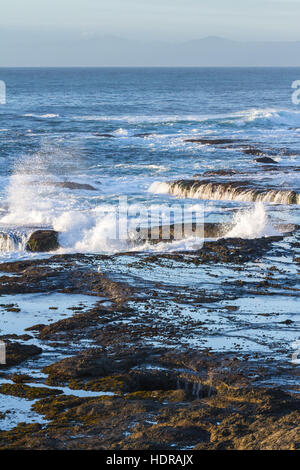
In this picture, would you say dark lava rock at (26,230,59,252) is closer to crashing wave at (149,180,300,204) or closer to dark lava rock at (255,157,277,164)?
crashing wave at (149,180,300,204)

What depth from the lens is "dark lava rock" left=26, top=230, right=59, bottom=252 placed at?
17.8 meters

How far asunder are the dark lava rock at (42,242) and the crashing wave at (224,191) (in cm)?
850

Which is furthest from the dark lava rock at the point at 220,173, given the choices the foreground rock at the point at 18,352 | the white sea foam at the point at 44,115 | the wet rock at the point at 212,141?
the white sea foam at the point at 44,115

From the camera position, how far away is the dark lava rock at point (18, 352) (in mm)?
10070

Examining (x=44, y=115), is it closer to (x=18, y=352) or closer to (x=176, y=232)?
(x=176, y=232)

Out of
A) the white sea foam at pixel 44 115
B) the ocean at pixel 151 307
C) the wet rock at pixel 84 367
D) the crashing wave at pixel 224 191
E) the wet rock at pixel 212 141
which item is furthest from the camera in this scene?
the white sea foam at pixel 44 115

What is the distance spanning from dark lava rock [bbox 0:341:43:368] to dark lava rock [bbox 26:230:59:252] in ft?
23.8

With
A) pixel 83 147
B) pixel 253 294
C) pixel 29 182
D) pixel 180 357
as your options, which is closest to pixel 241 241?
pixel 253 294

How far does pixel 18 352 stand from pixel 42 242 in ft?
25.8

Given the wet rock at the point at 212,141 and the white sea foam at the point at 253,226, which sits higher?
the wet rock at the point at 212,141

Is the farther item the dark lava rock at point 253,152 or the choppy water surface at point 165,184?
the dark lava rock at point 253,152

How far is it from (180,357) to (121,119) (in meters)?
48.4

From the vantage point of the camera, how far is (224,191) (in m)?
25.0

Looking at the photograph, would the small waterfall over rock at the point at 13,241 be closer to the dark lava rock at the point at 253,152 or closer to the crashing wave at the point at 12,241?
the crashing wave at the point at 12,241
